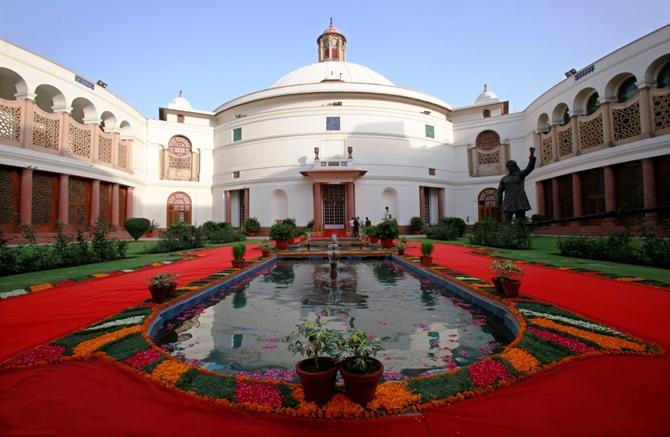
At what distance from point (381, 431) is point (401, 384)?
0.59m

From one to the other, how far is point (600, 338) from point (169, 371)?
414cm

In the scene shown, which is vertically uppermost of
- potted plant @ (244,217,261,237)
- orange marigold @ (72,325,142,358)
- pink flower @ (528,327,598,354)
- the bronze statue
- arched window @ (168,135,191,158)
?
arched window @ (168,135,191,158)

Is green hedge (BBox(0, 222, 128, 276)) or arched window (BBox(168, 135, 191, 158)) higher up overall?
arched window (BBox(168, 135, 191, 158))

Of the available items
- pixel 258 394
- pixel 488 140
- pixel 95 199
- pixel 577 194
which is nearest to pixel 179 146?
pixel 95 199

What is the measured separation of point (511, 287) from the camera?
520 cm

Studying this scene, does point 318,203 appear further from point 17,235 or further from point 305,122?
point 17,235

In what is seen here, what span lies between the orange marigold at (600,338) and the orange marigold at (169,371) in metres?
3.85

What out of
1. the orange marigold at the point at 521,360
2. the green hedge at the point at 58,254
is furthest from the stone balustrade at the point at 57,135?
the orange marigold at the point at 521,360

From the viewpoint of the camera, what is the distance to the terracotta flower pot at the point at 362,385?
2.29 meters

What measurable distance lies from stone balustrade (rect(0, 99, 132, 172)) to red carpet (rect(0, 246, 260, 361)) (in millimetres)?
14789

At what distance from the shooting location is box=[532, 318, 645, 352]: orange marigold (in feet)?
10.3

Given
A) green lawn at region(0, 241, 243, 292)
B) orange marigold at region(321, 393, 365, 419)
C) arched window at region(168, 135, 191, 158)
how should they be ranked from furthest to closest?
1. arched window at region(168, 135, 191, 158)
2. green lawn at region(0, 241, 243, 292)
3. orange marigold at region(321, 393, 365, 419)

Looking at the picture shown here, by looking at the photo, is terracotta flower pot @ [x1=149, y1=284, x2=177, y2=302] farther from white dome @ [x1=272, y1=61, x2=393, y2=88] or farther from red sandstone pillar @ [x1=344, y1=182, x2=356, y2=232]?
white dome @ [x1=272, y1=61, x2=393, y2=88]

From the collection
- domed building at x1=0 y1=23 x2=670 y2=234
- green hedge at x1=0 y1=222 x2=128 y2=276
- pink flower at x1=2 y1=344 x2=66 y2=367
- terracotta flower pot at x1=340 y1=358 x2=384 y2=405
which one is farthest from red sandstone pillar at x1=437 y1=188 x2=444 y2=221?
pink flower at x1=2 y1=344 x2=66 y2=367
